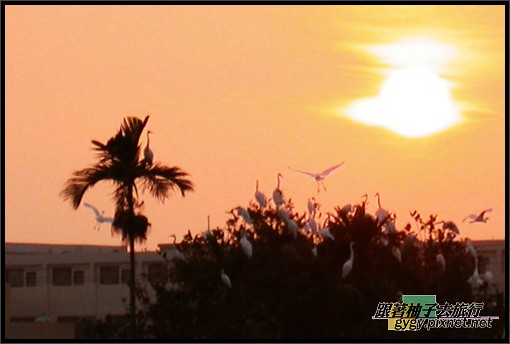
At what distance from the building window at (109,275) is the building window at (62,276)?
171cm

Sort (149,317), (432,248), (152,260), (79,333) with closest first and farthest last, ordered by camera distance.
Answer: (149,317)
(432,248)
(79,333)
(152,260)

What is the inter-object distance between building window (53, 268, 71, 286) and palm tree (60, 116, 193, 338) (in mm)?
24608

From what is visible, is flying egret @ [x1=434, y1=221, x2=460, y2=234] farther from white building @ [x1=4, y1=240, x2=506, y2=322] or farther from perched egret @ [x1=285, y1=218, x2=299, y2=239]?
white building @ [x1=4, y1=240, x2=506, y2=322]

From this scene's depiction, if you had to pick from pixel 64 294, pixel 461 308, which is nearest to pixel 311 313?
pixel 461 308

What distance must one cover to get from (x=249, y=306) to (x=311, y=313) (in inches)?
57.6

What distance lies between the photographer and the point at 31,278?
60.0m

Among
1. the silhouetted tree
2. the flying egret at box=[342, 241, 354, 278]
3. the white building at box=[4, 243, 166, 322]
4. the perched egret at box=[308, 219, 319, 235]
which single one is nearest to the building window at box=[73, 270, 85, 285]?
the white building at box=[4, 243, 166, 322]

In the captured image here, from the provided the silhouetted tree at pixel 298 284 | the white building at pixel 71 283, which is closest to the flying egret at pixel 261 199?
the silhouetted tree at pixel 298 284

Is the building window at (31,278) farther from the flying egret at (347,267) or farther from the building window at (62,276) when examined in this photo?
the flying egret at (347,267)

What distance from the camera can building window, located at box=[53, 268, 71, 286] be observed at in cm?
5928

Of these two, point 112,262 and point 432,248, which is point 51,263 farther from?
point 432,248

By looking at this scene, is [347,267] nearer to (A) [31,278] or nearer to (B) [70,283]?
(B) [70,283]

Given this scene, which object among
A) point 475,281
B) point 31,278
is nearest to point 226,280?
point 475,281

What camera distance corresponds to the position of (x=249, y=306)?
35156 mm
